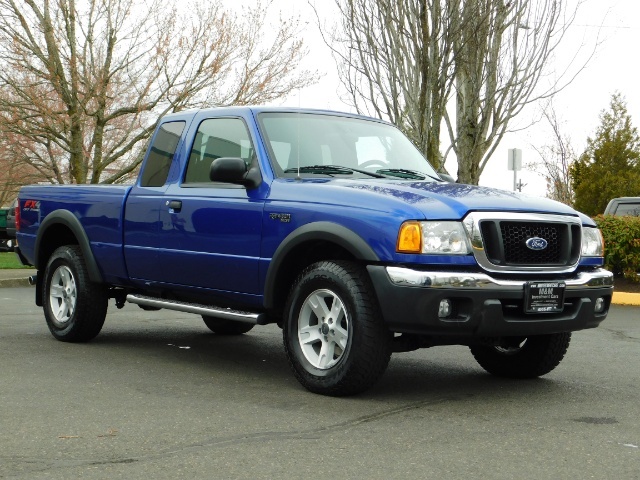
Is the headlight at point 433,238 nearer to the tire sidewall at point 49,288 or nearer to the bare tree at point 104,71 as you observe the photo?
the tire sidewall at point 49,288

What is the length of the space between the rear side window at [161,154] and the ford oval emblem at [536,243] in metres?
3.09

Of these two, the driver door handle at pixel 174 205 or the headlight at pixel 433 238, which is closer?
the headlight at pixel 433 238

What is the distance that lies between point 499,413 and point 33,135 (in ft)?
62.9

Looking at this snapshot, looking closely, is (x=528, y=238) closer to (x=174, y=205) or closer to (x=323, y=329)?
(x=323, y=329)

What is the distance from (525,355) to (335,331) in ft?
5.53

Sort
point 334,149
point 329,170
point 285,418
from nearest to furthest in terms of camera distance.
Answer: point 285,418 < point 329,170 < point 334,149

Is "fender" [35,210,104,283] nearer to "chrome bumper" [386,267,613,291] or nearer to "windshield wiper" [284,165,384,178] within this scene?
"windshield wiper" [284,165,384,178]

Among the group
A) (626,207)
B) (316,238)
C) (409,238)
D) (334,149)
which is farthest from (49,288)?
(626,207)

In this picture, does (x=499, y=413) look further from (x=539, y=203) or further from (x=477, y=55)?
(x=477, y=55)

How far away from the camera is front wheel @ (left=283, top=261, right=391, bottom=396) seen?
19.3 feet

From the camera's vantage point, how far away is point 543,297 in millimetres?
5957

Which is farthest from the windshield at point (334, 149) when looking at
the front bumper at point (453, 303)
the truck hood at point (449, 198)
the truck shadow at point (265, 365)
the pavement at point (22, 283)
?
the pavement at point (22, 283)

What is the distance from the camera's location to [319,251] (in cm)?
651

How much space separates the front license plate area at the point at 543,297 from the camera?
19.3ft
